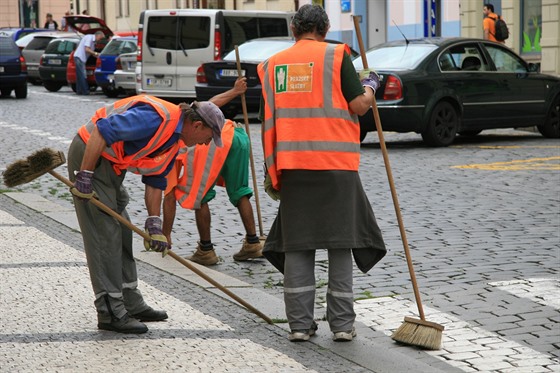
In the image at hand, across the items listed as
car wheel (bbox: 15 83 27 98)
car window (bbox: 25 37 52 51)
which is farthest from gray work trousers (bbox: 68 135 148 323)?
car window (bbox: 25 37 52 51)

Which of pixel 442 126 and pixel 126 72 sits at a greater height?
pixel 126 72

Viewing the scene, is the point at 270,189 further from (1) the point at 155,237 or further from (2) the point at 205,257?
(2) the point at 205,257

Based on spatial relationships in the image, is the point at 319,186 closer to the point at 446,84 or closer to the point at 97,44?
the point at 446,84

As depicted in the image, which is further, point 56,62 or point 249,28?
point 56,62

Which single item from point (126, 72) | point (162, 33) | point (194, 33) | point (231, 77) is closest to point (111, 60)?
point (126, 72)

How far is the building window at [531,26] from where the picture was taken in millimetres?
27875

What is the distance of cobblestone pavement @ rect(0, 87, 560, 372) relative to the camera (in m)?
6.48

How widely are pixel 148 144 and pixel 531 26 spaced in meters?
22.8

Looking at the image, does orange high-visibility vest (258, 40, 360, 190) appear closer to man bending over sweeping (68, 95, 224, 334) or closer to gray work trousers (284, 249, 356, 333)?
man bending over sweeping (68, 95, 224, 334)

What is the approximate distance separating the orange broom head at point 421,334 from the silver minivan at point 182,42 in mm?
17998

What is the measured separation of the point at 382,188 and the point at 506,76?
6.02 meters

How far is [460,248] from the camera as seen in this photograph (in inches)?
362

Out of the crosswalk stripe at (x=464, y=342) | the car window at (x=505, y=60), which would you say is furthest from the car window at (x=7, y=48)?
the crosswalk stripe at (x=464, y=342)

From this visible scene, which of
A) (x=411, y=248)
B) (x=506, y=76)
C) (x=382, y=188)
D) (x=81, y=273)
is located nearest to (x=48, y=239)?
(x=81, y=273)
